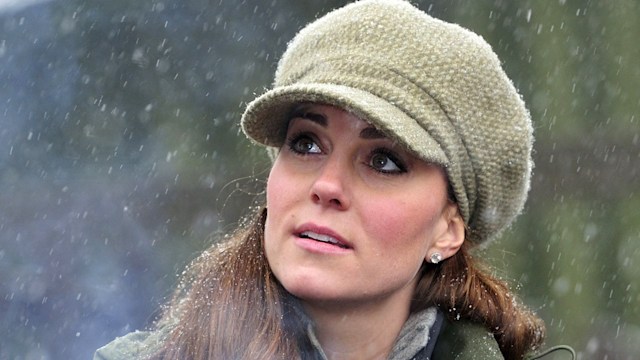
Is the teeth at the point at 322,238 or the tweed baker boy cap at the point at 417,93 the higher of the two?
the tweed baker boy cap at the point at 417,93

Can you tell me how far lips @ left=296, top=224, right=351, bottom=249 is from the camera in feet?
8.37

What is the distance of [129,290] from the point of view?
19.8 feet

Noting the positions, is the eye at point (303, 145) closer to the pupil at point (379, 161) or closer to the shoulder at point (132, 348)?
the pupil at point (379, 161)

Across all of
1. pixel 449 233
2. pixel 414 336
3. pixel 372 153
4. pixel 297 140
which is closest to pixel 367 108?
pixel 372 153

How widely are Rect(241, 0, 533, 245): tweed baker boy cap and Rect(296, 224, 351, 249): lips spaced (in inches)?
10.9

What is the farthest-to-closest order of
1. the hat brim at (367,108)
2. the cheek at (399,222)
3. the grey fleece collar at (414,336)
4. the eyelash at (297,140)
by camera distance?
the grey fleece collar at (414,336), the eyelash at (297,140), the cheek at (399,222), the hat brim at (367,108)

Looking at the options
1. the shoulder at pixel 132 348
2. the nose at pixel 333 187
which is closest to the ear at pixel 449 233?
the nose at pixel 333 187

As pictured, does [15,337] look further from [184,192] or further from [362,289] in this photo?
[362,289]

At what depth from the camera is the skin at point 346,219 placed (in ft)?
8.39

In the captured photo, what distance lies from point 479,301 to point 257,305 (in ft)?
2.36

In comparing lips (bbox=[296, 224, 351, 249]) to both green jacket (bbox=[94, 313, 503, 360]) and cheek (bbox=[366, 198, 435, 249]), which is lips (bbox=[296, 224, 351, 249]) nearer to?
cheek (bbox=[366, 198, 435, 249])

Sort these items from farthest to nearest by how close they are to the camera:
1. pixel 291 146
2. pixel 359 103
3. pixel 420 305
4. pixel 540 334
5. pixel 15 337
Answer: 1. pixel 15 337
2. pixel 540 334
3. pixel 420 305
4. pixel 291 146
5. pixel 359 103

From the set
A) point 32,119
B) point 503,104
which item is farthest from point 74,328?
point 503,104

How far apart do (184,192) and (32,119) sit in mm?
950
